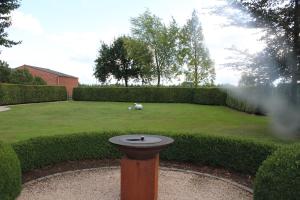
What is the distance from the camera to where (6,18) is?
52.2ft

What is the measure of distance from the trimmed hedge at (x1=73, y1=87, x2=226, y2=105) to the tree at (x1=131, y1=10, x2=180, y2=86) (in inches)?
486

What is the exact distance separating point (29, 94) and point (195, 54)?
19.9 m

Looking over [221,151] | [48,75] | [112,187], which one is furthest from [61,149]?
[48,75]

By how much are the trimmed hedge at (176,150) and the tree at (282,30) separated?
3.87m

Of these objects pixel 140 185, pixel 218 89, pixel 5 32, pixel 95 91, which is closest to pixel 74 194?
pixel 140 185

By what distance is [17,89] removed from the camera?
22.8 metres

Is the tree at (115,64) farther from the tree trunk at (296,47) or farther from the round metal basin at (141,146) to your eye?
the round metal basin at (141,146)

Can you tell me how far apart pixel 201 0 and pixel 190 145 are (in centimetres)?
538

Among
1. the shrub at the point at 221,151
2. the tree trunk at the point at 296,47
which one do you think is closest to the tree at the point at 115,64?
the tree trunk at the point at 296,47

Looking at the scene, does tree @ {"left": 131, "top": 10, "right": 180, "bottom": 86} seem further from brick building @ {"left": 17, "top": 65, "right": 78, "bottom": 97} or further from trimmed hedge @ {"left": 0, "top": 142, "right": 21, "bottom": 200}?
trimmed hedge @ {"left": 0, "top": 142, "right": 21, "bottom": 200}

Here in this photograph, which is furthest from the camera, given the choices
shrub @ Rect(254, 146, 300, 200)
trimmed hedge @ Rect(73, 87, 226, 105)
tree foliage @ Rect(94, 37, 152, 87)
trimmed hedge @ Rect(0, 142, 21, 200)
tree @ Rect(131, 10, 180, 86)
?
tree foliage @ Rect(94, 37, 152, 87)

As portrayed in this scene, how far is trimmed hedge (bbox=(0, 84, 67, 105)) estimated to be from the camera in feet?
70.4

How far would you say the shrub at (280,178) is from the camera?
11.1 feet

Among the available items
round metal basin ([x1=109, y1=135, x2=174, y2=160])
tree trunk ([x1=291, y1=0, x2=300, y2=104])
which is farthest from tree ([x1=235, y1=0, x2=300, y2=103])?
round metal basin ([x1=109, y1=135, x2=174, y2=160])
